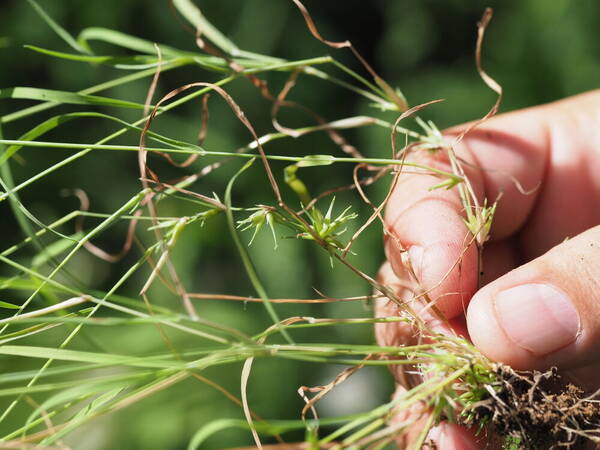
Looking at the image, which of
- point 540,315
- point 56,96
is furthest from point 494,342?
point 56,96

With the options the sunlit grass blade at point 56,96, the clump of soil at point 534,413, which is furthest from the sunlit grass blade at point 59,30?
the clump of soil at point 534,413

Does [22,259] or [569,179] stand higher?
[569,179]

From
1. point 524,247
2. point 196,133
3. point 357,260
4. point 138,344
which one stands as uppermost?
point 524,247

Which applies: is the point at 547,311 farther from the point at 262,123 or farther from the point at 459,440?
the point at 262,123

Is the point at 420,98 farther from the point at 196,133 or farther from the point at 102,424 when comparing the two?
the point at 102,424

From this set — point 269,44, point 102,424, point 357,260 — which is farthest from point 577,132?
point 102,424

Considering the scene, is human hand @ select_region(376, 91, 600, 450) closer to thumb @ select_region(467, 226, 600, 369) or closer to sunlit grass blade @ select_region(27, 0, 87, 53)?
thumb @ select_region(467, 226, 600, 369)
